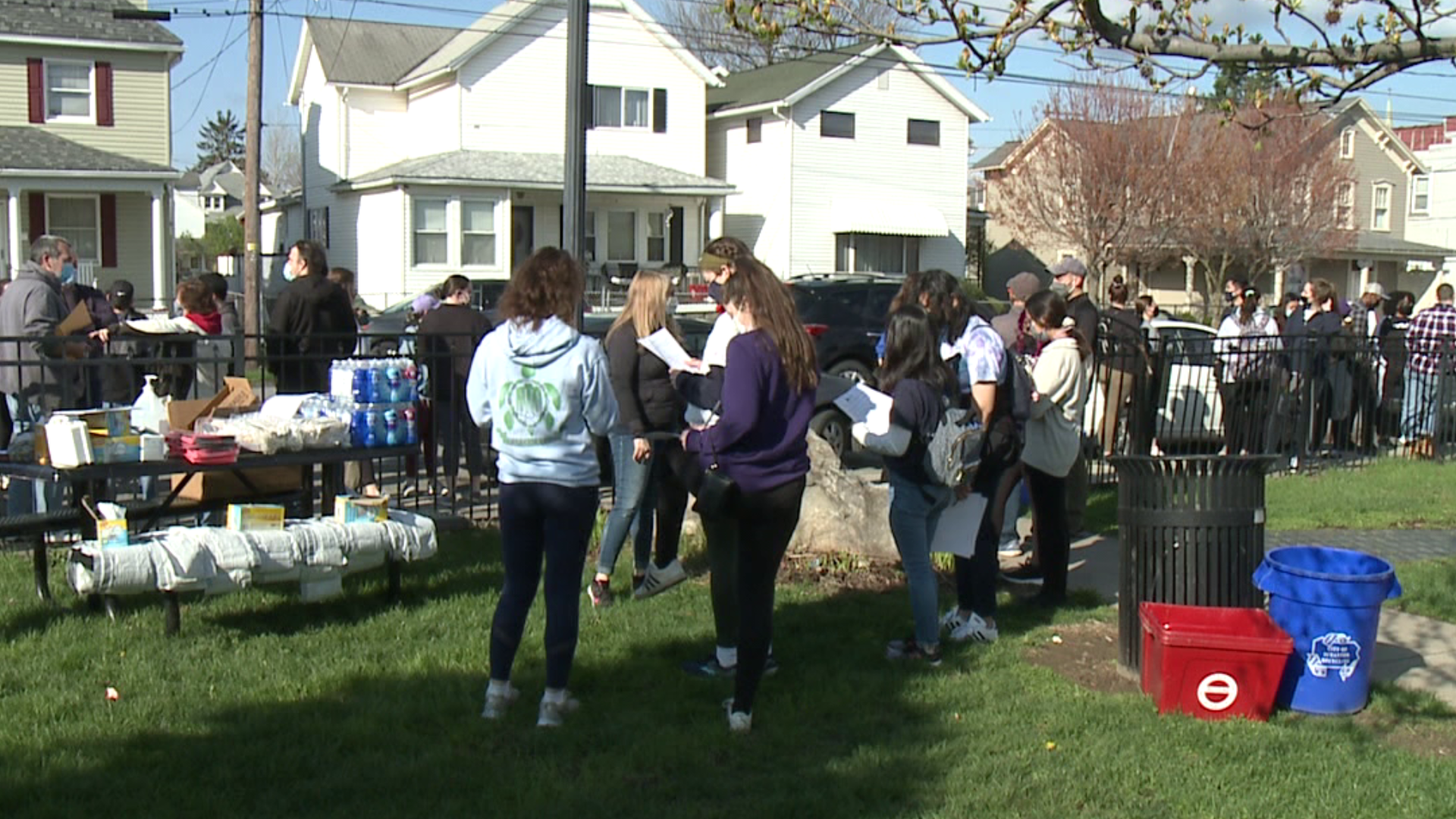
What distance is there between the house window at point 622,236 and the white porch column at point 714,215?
1992 millimetres

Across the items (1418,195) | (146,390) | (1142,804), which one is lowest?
A: (1142,804)

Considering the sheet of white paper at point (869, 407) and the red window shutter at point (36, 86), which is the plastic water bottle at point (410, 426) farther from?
the red window shutter at point (36, 86)

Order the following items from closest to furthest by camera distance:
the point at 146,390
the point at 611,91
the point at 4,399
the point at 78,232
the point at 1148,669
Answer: the point at 1148,669 → the point at 146,390 → the point at 4,399 → the point at 78,232 → the point at 611,91

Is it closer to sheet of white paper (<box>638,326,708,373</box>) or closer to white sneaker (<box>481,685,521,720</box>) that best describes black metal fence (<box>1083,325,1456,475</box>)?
sheet of white paper (<box>638,326,708,373</box>)

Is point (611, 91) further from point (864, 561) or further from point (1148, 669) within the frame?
point (1148, 669)

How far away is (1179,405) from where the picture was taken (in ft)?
43.9

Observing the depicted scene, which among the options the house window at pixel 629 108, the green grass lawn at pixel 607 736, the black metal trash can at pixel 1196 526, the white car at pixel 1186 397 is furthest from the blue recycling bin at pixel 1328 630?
the house window at pixel 629 108

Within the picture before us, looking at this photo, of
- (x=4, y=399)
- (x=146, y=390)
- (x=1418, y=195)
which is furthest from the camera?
(x=1418, y=195)

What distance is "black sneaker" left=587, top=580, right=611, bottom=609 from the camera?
7.32 m

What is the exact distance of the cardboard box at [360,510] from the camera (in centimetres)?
698

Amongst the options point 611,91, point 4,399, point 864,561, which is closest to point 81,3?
→ point 611,91

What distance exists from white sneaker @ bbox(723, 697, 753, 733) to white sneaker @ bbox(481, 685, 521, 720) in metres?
0.88

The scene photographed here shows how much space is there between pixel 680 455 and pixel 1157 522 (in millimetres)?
2129

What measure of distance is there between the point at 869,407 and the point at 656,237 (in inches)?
1215
